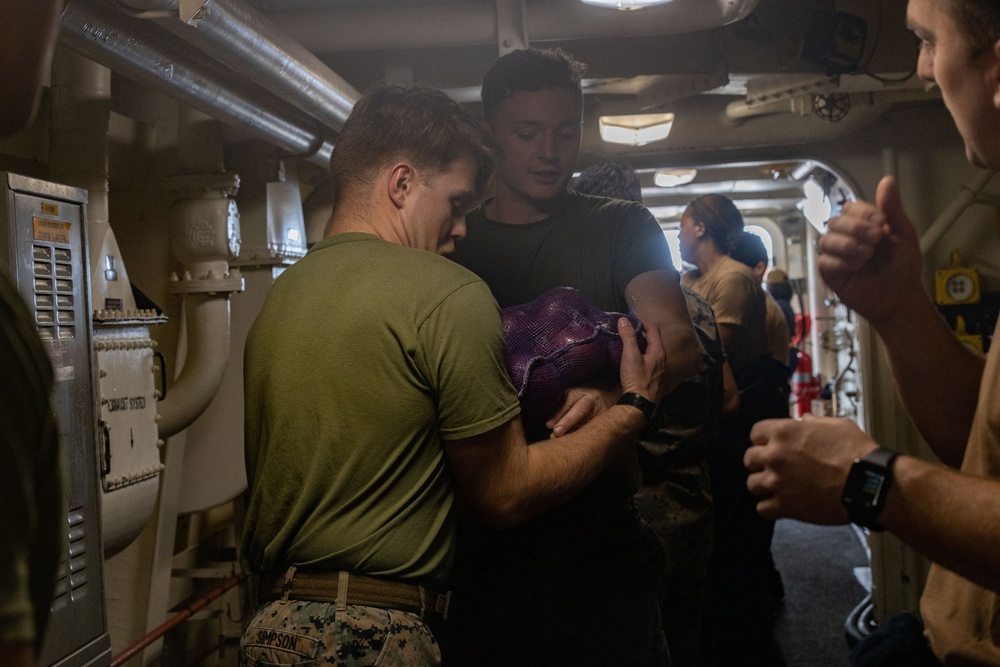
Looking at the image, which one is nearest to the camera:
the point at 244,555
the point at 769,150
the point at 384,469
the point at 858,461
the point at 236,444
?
the point at 858,461

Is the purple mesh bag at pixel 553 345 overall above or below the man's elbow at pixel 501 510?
above

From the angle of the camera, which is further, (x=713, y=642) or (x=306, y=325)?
(x=713, y=642)

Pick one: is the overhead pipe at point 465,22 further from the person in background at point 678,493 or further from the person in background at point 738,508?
the person in background at point 738,508

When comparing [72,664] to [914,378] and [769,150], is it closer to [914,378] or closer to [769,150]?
[914,378]

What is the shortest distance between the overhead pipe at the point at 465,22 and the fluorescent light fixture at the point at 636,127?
53.9 inches

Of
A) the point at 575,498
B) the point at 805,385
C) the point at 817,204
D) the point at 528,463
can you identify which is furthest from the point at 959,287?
the point at 805,385

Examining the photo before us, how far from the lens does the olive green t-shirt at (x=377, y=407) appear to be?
4.64 ft

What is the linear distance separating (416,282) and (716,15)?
2.02 metres

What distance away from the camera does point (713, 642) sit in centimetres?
382

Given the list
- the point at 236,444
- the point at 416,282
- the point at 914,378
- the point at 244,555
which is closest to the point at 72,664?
the point at 244,555

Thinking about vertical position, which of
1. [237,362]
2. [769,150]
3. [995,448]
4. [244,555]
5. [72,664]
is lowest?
[72,664]

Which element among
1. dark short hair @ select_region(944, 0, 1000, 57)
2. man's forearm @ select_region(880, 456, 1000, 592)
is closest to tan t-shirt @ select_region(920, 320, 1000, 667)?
man's forearm @ select_region(880, 456, 1000, 592)

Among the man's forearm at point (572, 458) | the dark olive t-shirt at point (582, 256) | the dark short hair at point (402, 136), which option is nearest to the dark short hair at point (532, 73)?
the dark olive t-shirt at point (582, 256)

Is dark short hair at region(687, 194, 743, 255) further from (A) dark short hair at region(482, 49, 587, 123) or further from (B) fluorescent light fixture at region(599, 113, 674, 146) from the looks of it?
(A) dark short hair at region(482, 49, 587, 123)
